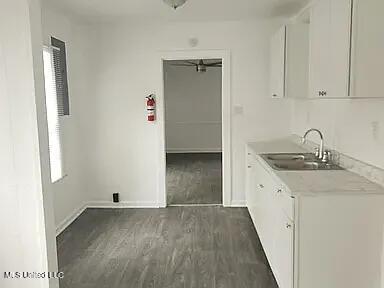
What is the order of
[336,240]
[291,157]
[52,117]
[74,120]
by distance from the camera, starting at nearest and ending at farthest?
[336,240], [291,157], [52,117], [74,120]

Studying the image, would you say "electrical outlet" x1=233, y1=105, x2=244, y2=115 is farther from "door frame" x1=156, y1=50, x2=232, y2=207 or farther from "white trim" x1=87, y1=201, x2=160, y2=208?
"white trim" x1=87, y1=201, x2=160, y2=208

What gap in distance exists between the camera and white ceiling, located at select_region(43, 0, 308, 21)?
3758 mm

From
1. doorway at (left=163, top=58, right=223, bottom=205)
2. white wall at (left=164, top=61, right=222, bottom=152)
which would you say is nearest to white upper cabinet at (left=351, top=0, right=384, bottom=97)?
doorway at (left=163, top=58, right=223, bottom=205)

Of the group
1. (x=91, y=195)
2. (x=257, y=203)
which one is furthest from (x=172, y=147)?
(x=257, y=203)

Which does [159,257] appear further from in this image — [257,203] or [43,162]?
[43,162]

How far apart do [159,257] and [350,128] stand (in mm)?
2066

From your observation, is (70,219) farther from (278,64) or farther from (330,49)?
(330,49)

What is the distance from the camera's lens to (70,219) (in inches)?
177

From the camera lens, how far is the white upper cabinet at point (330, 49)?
85.4 inches

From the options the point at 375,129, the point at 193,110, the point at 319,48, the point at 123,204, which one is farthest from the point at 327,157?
the point at 193,110

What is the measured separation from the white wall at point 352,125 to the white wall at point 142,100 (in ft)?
2.92

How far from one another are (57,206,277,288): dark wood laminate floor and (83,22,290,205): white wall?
478 millimetres

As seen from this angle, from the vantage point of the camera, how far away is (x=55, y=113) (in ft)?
13.6

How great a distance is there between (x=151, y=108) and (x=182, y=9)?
136 cm
